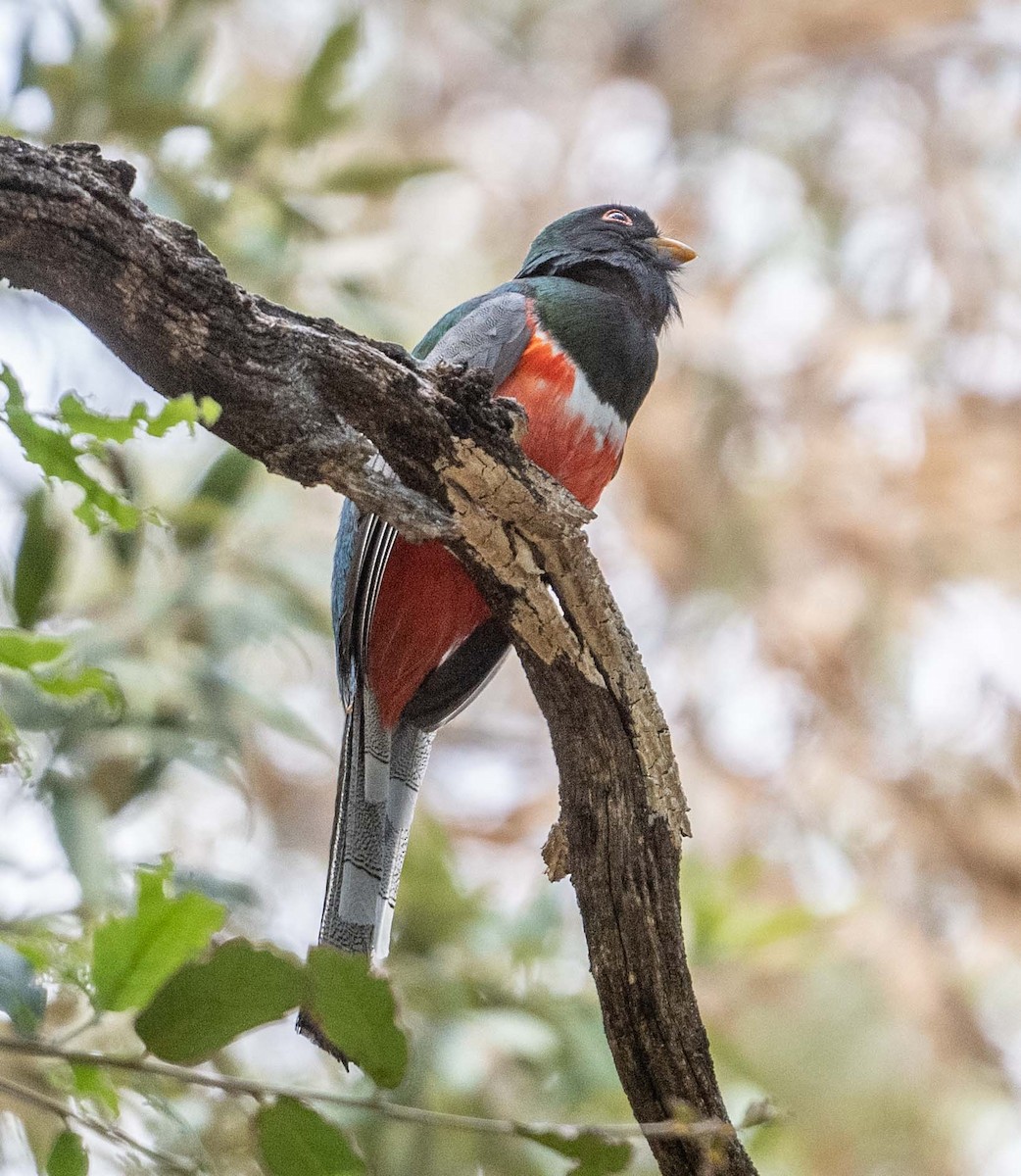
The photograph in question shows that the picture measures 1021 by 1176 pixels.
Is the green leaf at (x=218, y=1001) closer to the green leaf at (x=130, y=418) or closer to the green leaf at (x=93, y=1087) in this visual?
the green leaf at (x=93, y=1087)

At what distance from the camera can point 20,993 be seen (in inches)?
67.7

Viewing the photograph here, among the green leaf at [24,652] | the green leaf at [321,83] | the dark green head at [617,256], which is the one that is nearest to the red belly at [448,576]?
the dark green head at [617,256]

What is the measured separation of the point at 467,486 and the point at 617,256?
71.9 inches

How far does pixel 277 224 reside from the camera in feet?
16.0

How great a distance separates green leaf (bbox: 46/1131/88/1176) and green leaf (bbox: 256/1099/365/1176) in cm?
18

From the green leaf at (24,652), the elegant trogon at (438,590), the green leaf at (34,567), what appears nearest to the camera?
the green leaf at (24,652)

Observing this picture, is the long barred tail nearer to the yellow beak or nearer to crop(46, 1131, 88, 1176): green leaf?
crop(46, 1131, 88, 1176): green leaf

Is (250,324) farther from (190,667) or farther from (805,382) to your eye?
(805,382)

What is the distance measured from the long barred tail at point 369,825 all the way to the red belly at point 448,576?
0.07 meters

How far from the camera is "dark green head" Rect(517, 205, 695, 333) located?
12.4 ft

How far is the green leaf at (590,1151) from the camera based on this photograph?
154cm

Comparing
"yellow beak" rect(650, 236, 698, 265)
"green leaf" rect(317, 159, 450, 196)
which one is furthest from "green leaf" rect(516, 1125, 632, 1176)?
"green leaf" rect(317, 159, 450, 196)

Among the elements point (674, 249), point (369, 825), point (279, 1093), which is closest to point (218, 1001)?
point (279, 1093)

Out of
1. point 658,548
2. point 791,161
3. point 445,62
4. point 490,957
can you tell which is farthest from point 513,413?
point 445,62
